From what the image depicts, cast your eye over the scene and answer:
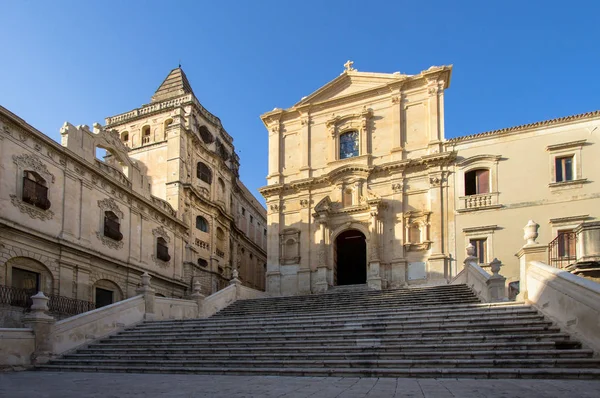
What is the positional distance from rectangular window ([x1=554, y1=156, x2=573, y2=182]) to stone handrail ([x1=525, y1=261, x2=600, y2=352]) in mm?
12439

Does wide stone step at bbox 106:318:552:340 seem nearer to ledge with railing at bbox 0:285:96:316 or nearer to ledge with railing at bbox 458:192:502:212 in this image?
ledge with railing at bbox 0:285:96:316

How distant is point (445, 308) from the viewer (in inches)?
532

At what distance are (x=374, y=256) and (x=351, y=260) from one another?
13.0ft

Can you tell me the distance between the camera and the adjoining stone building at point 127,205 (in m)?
18.9

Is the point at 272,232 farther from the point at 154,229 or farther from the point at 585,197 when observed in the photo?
the point at 585,197

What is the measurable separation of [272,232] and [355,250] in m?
5.11

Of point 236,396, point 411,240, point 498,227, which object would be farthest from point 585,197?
point 236,396

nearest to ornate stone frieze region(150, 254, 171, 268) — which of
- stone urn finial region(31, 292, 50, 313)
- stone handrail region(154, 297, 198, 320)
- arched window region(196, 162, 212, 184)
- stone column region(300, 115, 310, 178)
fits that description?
arched window region(196, 162, 212, 184)

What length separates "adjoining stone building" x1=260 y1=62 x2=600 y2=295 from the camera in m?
23.0

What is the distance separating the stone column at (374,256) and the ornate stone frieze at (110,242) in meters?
12.7

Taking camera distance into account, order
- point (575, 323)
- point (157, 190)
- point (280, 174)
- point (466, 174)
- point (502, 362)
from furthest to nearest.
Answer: point (157, 190) → point (280, 174) → point (466, 174) → point (575, 323) → point (502, 362)

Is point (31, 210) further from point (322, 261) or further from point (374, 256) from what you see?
point (374, 256)

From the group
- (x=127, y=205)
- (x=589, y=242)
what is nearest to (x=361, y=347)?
(x=589, y=242)

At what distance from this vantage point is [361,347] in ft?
36.2
